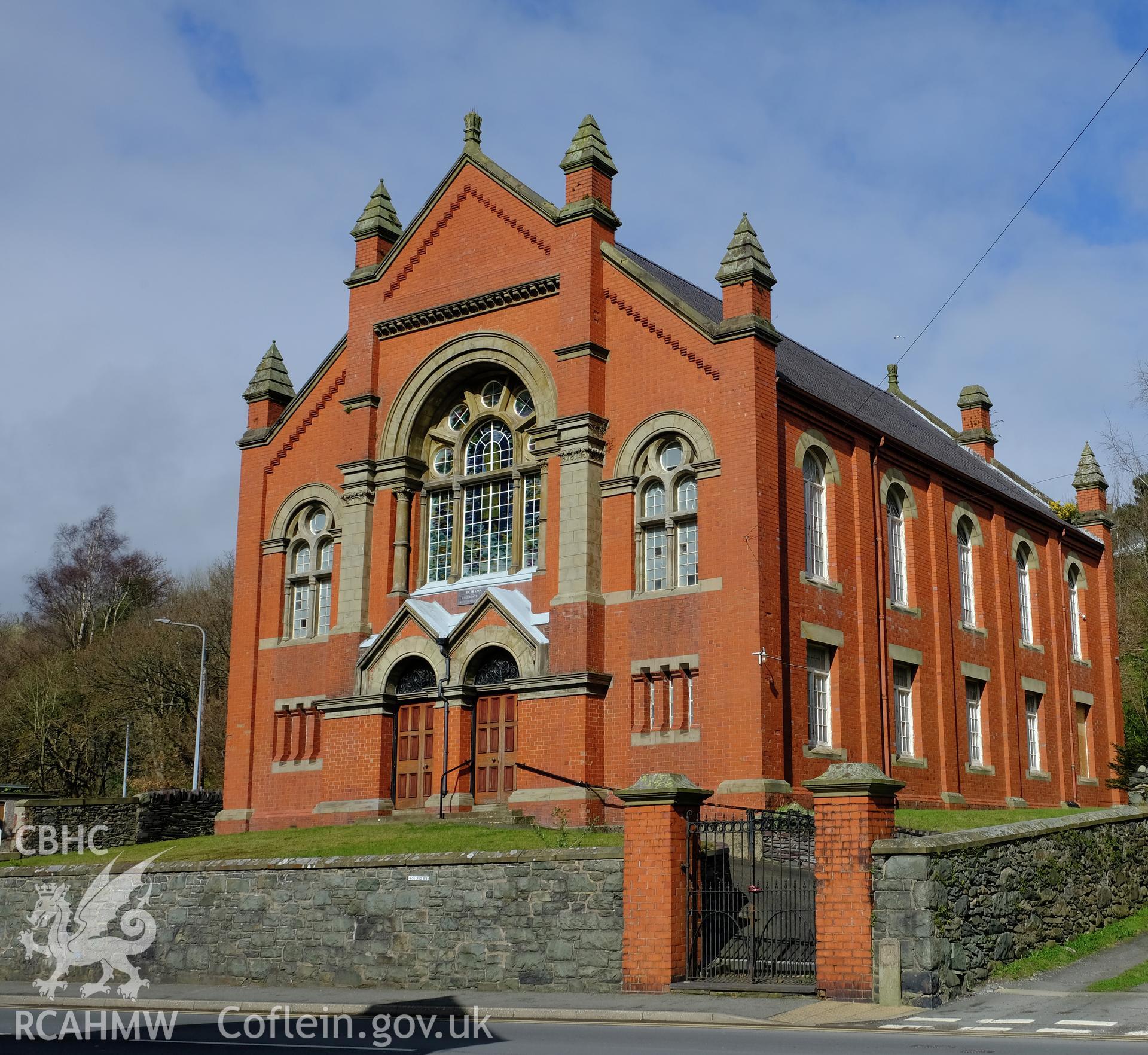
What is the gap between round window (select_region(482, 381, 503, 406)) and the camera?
32562mm

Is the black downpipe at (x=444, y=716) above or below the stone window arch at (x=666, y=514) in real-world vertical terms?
below

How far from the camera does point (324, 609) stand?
34125mm

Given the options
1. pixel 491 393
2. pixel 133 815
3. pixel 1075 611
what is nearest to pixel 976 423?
pixel 1075 611

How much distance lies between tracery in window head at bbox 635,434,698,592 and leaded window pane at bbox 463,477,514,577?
12.0ft

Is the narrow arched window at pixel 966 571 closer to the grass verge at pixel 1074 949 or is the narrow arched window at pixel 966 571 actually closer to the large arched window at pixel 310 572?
the grass verge at pixel 1074 949

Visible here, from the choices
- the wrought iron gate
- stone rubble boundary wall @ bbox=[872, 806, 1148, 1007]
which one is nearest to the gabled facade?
stone rubble boundary wall @ bbox=[872, 806, 1148, 1007]

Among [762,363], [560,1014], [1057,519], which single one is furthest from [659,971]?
[1057,519]

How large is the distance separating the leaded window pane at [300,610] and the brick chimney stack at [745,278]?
Answer: 13177mm

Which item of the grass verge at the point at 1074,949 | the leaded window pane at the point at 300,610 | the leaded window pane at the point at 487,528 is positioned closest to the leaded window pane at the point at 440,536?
the leaded window pane at the point at 487,528

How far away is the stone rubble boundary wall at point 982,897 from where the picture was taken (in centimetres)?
1557

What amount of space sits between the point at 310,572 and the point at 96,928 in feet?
39.4

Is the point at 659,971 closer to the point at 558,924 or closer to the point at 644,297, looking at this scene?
the point at 558,924

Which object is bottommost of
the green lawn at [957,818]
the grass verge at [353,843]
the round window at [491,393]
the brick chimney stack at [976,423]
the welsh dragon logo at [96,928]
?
the welsh dragon logo at [96,928]

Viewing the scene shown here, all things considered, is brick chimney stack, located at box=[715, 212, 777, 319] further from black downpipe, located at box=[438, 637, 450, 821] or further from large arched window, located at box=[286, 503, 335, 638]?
large arched window, located at box=[286, 503, 335, 638]
